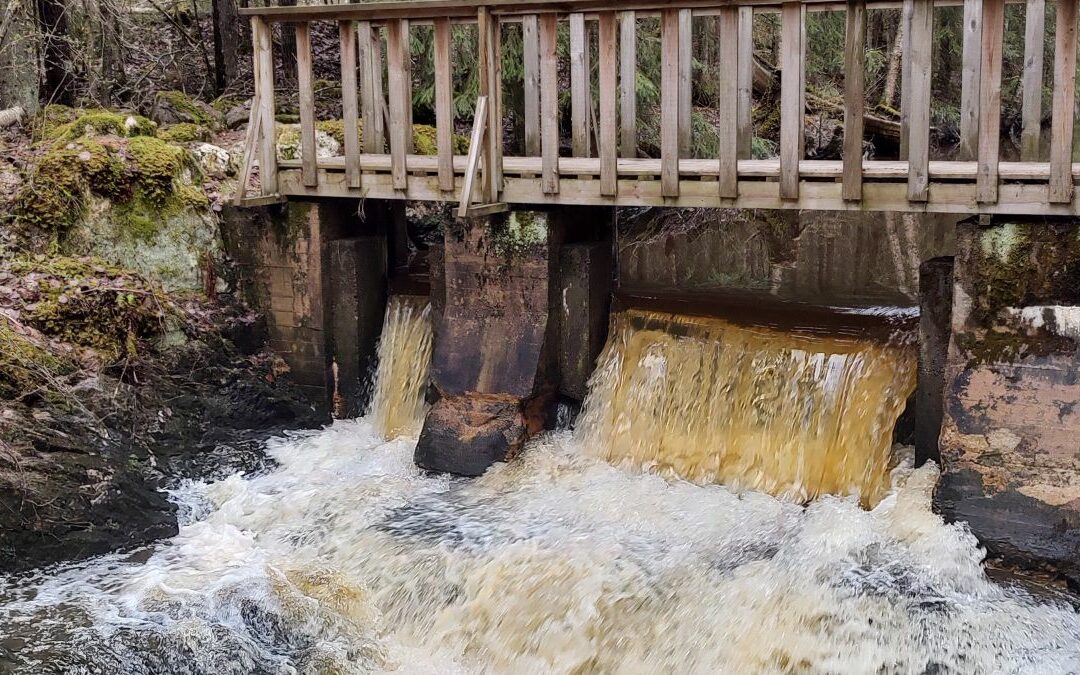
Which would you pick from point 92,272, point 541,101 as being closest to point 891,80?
point 541,101

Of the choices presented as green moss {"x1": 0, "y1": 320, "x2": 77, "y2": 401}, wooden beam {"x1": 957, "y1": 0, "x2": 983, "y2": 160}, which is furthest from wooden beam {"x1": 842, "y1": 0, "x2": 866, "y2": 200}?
green moss {"x1": 0, "y1": 320, "x2": 77, "y2": 401}

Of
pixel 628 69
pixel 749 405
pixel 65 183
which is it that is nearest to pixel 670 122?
pixel 628 69

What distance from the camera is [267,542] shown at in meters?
7.68

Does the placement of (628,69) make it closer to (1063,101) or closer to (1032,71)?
(1032,71)

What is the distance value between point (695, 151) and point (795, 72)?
6222mm

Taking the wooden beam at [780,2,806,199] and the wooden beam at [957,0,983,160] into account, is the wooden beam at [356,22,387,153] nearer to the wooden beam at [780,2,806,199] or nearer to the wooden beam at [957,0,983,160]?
the wooden beam at [780,2,806,199]

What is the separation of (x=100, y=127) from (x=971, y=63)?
7928 millimetres

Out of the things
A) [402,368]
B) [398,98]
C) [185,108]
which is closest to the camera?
[398,98]

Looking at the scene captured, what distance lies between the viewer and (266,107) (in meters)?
9.59

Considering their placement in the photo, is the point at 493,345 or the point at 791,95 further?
the point at 493,345

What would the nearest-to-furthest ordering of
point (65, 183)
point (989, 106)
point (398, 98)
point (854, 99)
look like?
1. point (989, 106)
2. point (854, 99)
3. point (398, 98)
4. point (65, 183)

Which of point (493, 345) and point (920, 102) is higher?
point (920, 102)

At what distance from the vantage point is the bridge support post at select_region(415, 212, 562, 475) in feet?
28.9

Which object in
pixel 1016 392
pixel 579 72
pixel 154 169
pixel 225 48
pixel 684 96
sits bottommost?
pixel 1016 392
